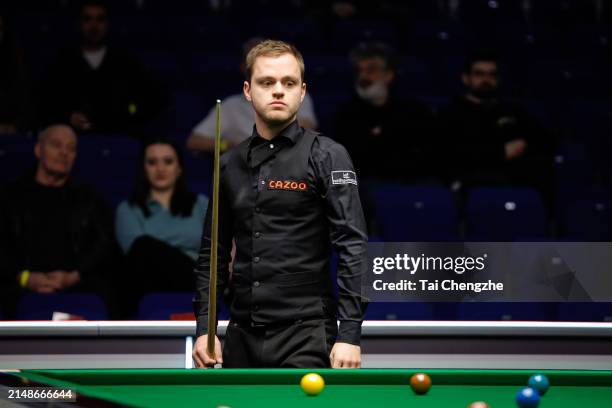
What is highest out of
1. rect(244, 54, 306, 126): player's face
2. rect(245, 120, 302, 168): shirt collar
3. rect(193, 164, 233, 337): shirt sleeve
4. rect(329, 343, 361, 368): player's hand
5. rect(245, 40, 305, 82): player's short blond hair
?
rect(245, 40, 305, 82): player's short blond hair

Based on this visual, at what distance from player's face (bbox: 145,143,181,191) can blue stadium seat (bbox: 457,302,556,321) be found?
145 centimetres

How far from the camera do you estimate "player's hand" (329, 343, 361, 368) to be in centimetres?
260

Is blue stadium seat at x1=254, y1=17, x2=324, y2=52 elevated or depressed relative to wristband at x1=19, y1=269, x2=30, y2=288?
elevated

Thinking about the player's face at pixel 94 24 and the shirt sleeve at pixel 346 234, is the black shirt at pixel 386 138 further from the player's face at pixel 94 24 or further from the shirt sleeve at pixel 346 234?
the shirt sleeve at pixel 346 234

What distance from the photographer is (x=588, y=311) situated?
421 cm

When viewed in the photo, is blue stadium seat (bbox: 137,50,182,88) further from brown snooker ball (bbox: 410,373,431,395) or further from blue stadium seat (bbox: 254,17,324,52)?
brown snooker ball (bbox: 410,373,431,395)

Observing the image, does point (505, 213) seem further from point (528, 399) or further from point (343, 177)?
point (528, 399)

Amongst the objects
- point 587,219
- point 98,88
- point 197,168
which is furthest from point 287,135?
point 98,88

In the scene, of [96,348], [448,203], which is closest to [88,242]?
[96,348]

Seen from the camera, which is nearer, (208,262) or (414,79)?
(208,262)

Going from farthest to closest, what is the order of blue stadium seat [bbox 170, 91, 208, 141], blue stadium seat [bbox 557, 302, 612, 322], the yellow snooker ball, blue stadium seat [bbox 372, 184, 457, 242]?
blue stadium seat [bbox 170, 91, 208, 141] → blue stadium seat [bbox 372, 184, 457, 242] → blue stadium seat [bbox 557, 302, 612, 322] → the yellow snooker ball

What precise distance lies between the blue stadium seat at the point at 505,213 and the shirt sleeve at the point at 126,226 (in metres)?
1.57

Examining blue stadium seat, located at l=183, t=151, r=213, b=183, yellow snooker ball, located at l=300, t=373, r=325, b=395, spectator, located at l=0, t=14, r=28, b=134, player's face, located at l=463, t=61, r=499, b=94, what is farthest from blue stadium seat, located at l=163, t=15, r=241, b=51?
yellow snooker ball, located at l=300, t=373, r=325, b=395

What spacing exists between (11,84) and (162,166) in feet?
4.43
